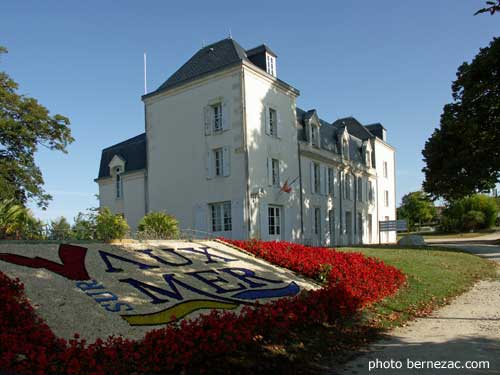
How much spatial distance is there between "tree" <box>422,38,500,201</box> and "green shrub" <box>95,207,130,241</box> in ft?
61.6

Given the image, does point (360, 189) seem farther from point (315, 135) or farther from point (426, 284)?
point (426, 284)

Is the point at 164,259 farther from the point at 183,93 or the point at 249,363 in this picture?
the point at 183,93

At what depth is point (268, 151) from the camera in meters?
22.7

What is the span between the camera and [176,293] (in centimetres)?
812

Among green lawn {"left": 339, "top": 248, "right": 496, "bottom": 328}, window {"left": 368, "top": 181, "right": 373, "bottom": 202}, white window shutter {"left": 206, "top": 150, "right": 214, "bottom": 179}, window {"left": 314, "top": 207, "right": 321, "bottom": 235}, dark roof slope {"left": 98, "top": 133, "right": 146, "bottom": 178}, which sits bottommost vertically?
green lawn {"left": 339, "top": 248, "right": 496, "bottom": 328}

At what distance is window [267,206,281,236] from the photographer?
22750mm

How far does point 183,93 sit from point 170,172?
428 cm

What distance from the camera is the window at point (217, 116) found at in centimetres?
2263

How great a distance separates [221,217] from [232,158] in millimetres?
2966

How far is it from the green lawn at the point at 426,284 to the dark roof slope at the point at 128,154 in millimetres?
17554

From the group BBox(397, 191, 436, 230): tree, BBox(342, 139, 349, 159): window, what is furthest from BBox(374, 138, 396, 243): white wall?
BBox(397, 191, 436, 230): tree

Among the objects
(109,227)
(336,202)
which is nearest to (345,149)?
(336,202)

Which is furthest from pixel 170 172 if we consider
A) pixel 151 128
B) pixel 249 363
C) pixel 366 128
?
pixel 366 128

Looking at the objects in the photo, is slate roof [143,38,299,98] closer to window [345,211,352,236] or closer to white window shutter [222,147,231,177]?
white window shutter [222,147,231,177]
